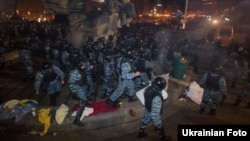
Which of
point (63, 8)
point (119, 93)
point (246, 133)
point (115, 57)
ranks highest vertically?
point (63, 8)

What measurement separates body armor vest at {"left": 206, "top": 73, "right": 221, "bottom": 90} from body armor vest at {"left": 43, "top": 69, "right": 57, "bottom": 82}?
16.7 ft

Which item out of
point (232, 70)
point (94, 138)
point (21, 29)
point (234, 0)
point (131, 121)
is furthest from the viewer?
point (234, 0)

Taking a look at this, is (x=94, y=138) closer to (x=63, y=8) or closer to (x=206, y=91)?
(x=206, y=91)

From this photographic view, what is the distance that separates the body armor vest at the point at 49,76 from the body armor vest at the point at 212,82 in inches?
200

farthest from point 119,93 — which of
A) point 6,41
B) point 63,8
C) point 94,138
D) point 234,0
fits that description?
point 234,0

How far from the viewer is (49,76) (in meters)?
7.99

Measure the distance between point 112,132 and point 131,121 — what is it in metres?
0.90

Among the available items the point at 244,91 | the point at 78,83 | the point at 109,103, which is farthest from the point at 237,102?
the point at 78,83

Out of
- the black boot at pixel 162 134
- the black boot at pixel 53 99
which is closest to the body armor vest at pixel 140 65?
the black boot at pixel 162 134

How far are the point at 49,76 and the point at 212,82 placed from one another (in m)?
5.31

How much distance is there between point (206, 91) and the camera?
8883mm

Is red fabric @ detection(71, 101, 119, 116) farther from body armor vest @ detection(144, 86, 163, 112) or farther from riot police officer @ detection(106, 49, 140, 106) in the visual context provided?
body armor vest @ detection(144, 86, 163, 112)

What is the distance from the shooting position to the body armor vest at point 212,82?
27.9 feet

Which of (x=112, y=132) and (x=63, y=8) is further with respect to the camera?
(x=63, y=8)
